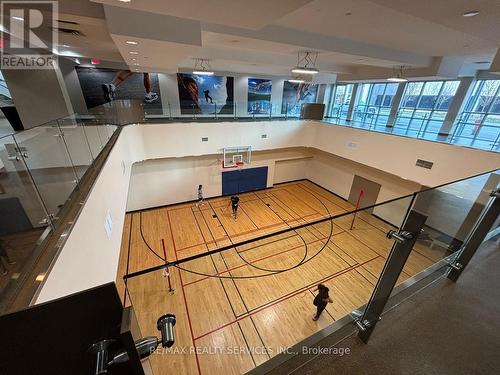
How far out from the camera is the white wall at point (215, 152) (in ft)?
8.95

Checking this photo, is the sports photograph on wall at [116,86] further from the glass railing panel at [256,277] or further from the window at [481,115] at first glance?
the window at [481,115]

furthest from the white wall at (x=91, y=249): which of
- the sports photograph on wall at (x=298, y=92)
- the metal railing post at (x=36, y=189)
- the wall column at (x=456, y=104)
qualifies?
the sports photograph on wall at (x=298, y=92)

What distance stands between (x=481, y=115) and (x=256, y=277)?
33.7ft

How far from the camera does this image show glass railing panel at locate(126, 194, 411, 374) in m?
2.00

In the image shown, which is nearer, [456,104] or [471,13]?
[471,13]

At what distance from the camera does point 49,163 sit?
285cm

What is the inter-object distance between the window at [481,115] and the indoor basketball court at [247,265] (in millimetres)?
A: 5152

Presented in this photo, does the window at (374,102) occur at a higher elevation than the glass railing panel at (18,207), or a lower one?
higher

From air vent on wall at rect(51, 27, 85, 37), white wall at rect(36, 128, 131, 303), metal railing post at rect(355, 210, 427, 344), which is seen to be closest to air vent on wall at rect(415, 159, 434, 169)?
metal railing post at rect(355, 210, 427, 344)

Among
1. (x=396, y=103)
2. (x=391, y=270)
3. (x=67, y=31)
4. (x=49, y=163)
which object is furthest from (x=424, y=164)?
(x=67, y=31)

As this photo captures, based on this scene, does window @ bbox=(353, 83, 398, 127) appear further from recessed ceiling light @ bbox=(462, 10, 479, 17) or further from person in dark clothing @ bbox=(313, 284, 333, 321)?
person in dark clothing @ bbox=(313, 284, 333, 321)

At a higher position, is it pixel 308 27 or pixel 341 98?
pixel 308 27

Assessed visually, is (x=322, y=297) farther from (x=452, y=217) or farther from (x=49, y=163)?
(x=49, y=163)

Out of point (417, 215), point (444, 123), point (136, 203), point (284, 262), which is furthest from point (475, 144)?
point (136, 203)
